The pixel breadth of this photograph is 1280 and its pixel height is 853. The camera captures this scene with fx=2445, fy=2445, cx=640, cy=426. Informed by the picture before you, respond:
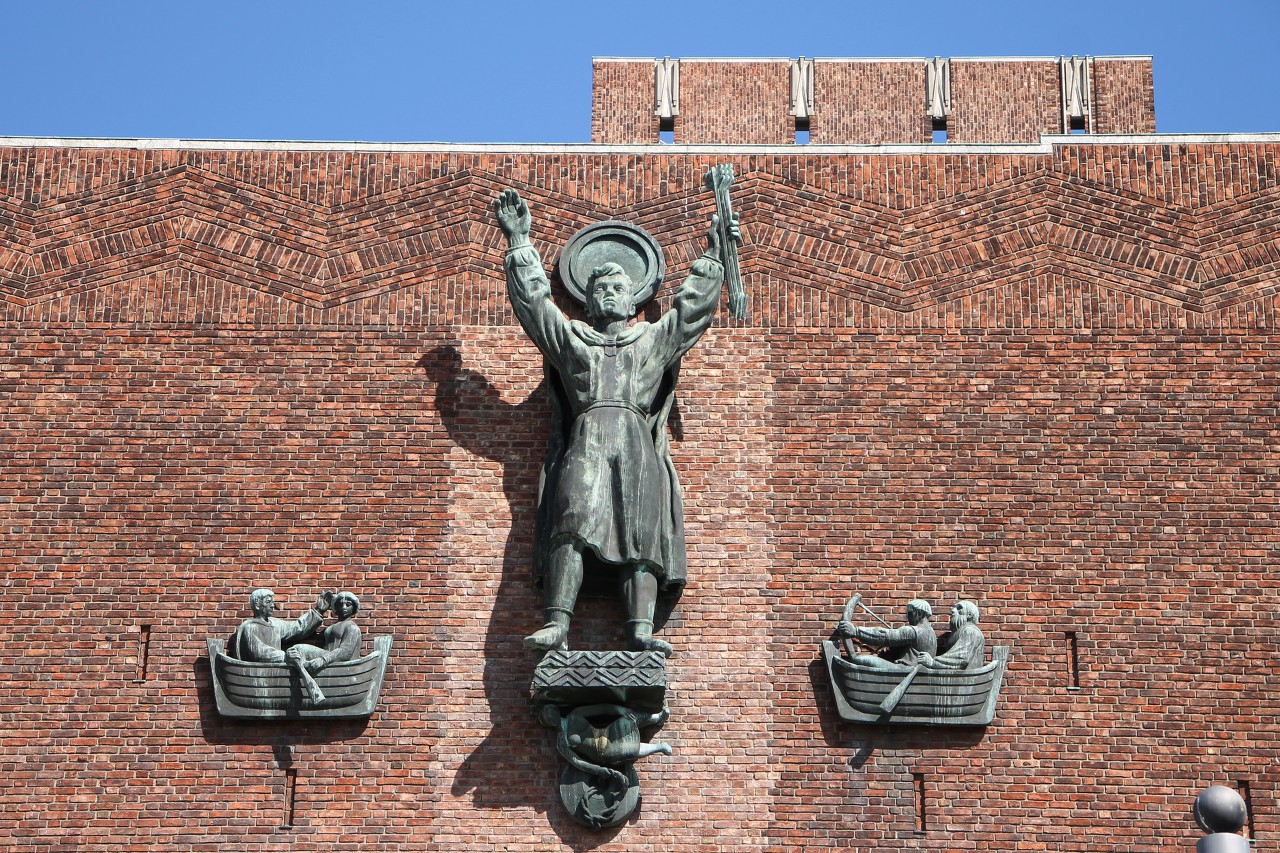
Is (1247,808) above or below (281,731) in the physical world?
below

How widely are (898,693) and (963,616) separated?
0.98 metres

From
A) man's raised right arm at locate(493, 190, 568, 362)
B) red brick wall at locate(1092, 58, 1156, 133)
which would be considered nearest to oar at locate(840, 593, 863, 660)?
man's raised right arm at locate(493, 190, 568, 362)

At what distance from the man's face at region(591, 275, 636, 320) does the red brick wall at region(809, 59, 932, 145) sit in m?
7.71

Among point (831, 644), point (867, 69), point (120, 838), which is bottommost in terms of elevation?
point (120, 838)

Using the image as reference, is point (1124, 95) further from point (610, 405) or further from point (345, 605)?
point (345, 605)

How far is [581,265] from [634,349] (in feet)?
4.84

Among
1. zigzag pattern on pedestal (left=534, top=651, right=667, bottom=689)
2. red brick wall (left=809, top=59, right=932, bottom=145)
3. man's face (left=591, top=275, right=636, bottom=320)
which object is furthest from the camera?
red brick wall (left=809, top=59, right=932, bottom=145)

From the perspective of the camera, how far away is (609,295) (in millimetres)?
22438

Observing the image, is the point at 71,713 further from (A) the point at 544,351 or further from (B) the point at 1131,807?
(B) the point at 1131,807

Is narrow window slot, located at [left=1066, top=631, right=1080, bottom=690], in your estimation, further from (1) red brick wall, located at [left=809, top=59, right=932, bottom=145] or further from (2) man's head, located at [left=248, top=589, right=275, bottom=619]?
(1) red brick wall, located at [left=809, top=59, right=932, bottom=145]

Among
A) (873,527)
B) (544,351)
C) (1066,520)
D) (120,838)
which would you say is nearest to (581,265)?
(544,351)

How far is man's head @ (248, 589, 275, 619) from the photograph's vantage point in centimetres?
2161

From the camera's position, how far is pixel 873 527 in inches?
882

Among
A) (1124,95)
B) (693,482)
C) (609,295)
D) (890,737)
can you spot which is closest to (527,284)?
(609,295)
